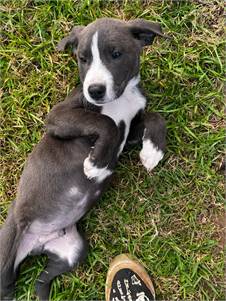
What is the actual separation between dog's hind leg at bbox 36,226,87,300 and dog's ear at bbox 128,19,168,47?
1.92 meters

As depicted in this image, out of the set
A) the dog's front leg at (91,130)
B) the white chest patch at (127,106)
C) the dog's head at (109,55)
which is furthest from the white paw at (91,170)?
the dog's head at (109,55)

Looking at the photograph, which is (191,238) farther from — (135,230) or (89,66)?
(89,66)

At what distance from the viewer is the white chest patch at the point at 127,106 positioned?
4.42 metres

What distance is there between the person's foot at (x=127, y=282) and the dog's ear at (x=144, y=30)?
2.07m

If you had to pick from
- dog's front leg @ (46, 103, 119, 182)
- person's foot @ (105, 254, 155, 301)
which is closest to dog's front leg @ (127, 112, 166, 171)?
dog's front leg @ (46, 103, 119, 182)

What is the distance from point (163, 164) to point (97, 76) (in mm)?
1372

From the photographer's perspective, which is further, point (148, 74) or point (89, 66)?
point (148, 74)

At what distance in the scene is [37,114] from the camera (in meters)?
5.11

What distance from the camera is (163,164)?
4922 mm

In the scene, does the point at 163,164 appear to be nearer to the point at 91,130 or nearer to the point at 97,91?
the point at 91,130

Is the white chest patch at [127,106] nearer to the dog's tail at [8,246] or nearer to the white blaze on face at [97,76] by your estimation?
the white blaze on face at [97,76]

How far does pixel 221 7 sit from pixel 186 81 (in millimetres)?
831

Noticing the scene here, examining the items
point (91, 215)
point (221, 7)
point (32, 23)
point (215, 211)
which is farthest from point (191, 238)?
point (32, 23)

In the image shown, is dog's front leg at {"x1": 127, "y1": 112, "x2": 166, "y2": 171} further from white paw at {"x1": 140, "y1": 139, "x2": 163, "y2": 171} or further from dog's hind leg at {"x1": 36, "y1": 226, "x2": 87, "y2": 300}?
dog's hind leg at {"x1": 36, "y1": 226, "x2": 87, "y2": 300}
